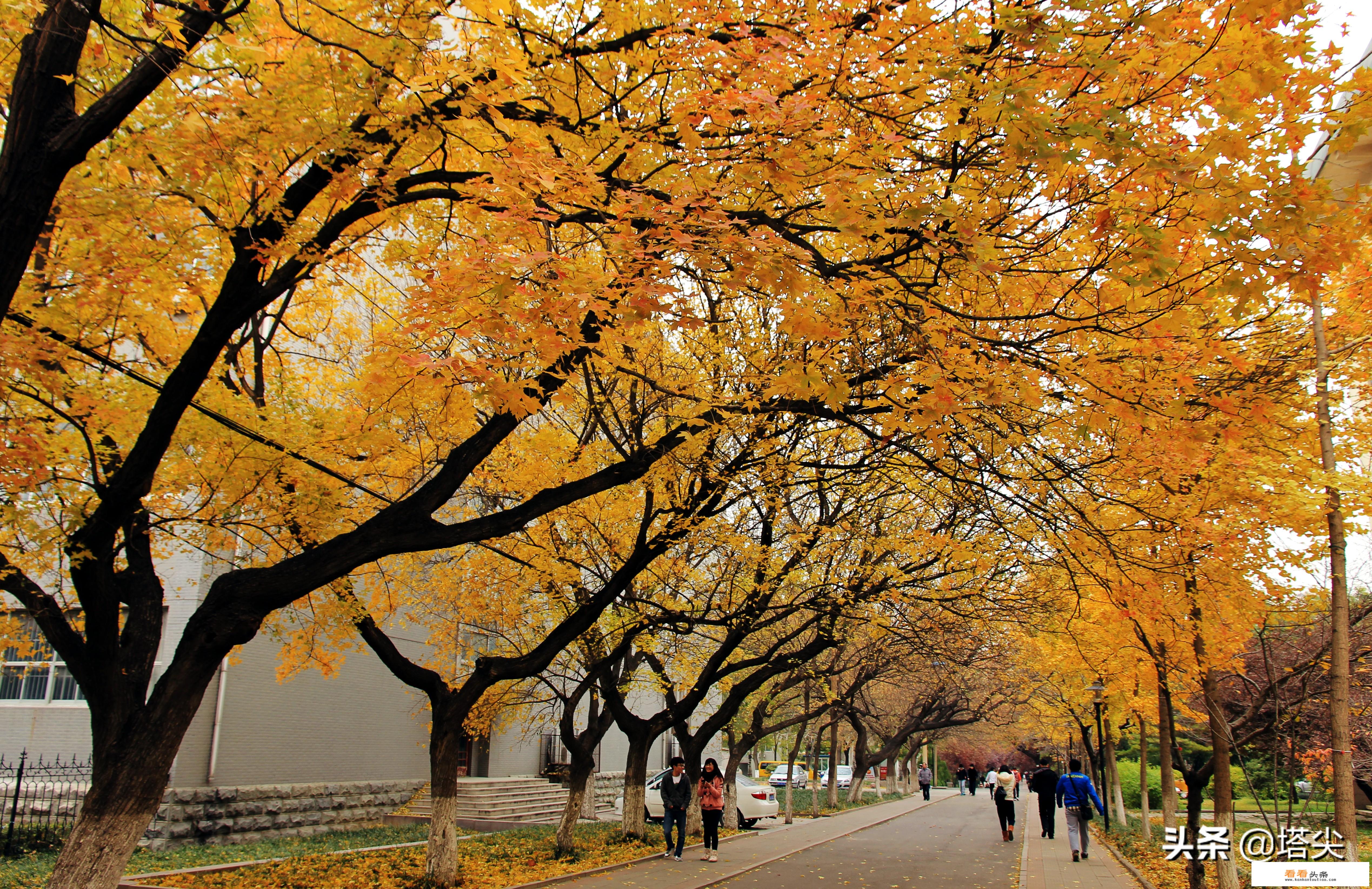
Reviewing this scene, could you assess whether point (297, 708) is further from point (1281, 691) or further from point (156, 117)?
point (1281, 691)

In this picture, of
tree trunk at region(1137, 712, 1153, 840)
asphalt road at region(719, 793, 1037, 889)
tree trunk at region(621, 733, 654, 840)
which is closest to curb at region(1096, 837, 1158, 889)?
tree trunk at region(1137, 712, 1153, 840)

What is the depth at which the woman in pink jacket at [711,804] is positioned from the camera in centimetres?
1499

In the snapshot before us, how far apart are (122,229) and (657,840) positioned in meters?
15.5

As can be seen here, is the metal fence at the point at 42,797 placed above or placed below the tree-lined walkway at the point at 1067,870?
above

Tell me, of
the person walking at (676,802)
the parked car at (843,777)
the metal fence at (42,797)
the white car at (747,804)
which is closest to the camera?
the metal fence at (42,797)

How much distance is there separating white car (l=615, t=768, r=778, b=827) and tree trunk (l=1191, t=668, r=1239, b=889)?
49.3 feet

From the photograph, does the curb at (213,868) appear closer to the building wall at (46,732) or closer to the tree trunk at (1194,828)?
the building wall at (46,732)

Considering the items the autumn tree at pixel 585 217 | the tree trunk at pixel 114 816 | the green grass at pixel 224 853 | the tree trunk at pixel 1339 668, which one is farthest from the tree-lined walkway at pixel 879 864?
the autumn tree at pixel 585 217

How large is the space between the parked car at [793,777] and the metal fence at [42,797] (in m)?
33.4

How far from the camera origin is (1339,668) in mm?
6262

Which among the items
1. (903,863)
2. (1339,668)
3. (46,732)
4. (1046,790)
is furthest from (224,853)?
(1046,790)

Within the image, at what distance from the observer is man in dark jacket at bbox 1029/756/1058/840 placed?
19.1 meters

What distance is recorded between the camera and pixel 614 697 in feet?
51.1

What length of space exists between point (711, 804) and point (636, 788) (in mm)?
→ 2702
